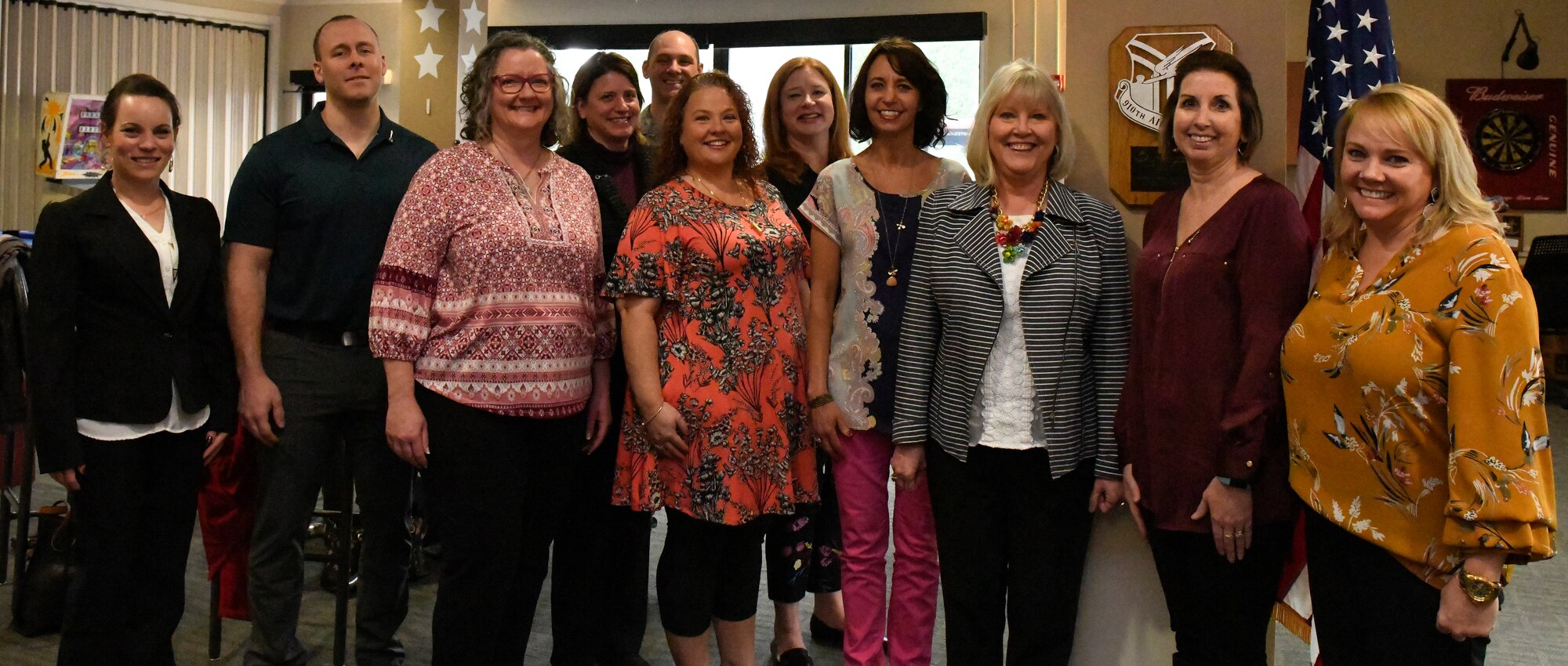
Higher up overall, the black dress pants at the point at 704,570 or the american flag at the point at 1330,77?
the american flag at the point at 1330,77

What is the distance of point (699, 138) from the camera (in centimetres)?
235

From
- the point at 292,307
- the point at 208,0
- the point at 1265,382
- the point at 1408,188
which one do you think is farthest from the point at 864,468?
the point at 208,0

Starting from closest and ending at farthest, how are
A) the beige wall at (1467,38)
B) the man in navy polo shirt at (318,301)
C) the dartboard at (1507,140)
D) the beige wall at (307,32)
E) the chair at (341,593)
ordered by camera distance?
the man in navy polo shirt at (318,301) < the chair at (341,593) < the beige wall at (1467,38) < the dartboard at (1507,140) < the beige wall at (307,32)

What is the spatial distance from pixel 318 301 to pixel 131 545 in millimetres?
658

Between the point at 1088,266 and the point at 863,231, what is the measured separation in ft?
1.64

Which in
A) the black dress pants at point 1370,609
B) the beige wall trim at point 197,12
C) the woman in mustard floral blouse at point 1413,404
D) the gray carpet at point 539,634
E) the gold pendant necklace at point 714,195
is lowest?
the gray carpet at point 539,634

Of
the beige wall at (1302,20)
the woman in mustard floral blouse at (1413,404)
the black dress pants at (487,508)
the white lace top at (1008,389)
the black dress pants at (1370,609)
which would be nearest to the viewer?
the woman in mustard floral blouse at (1413,404)

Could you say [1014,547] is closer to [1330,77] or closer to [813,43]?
[1330,77]

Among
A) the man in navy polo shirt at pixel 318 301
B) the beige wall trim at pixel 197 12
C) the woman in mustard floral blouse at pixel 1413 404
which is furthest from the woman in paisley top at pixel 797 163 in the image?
the beige wall trim at pixel 197 12

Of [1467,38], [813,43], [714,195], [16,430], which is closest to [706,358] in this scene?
[714,195]

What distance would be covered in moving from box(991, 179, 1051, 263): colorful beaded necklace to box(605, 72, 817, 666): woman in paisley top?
0.45 metres

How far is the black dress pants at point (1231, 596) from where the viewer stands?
1946 mm

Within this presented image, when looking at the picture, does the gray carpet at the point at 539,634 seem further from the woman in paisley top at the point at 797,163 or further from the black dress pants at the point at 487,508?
the black dress pants at the point at 487,508

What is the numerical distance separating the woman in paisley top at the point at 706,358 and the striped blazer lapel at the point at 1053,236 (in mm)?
524
